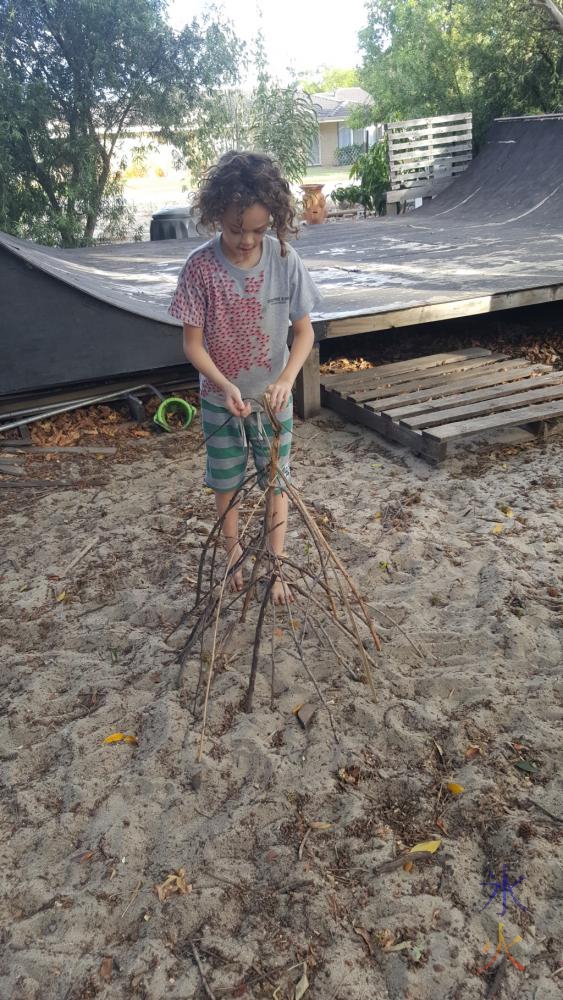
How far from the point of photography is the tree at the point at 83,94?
11.0 metres

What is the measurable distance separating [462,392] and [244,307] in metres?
3.08

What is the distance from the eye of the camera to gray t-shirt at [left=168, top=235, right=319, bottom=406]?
2486mm

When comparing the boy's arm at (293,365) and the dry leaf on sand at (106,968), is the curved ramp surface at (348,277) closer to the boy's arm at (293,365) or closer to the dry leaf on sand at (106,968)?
the boy's arm at (293,365)

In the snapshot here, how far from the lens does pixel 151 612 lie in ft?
10.2

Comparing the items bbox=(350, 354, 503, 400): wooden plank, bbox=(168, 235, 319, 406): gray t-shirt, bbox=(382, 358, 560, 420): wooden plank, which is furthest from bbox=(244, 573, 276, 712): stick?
bbox=(350, 354, 503, 400): wooden plank

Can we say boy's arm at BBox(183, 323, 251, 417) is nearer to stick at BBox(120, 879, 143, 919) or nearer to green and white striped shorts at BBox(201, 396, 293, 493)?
green and white striped shorts at BBox(201, 396, 293, 493)

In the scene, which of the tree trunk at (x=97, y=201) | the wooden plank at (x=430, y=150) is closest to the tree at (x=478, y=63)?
the wooden plank at (x=430, y=150)

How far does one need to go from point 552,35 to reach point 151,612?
14.9 meters

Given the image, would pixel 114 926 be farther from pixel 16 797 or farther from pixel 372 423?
pixel 372 423

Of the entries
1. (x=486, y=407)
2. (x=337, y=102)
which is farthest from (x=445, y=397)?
(x=337, y=102)

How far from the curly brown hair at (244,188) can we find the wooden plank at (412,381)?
9.27ft

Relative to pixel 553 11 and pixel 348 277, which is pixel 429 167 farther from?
pixel 348 277

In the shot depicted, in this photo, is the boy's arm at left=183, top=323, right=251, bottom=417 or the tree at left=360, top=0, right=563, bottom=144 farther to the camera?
the tree at left=360, top=0, right=563, bottom=144

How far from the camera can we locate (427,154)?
1271 centimetres
